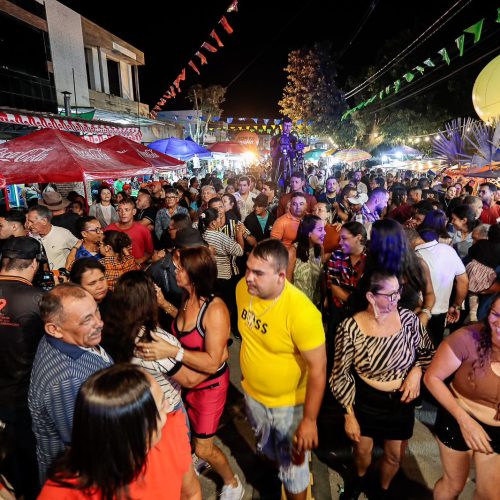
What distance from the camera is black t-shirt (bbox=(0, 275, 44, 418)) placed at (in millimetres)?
2504

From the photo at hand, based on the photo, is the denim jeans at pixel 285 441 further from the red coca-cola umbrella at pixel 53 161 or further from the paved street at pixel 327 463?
the red coca-cola umbrella at pixel 53 161

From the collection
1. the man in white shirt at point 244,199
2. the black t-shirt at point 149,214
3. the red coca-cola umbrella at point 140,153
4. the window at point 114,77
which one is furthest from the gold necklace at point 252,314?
the window at point 114,77

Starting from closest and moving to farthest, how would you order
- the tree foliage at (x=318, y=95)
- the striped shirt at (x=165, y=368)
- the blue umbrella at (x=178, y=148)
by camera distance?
1. the striped shirt at (x=165, y=368)
2. the blue umbrella at (x=178, y=148)
3. the tree foliage at (x=318, y=95)

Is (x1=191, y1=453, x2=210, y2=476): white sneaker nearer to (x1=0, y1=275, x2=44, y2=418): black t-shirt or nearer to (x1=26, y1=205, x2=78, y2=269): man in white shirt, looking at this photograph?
(x1=0, y1=275, x2=44, y2=418): black t-shirt

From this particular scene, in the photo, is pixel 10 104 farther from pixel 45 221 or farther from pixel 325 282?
pixel 325 282

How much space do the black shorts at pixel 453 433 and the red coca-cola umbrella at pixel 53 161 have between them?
5.19 m

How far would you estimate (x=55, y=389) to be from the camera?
1.83 meters

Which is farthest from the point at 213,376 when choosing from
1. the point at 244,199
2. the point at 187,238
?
the point at 244,199

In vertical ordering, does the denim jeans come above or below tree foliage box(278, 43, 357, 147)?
below

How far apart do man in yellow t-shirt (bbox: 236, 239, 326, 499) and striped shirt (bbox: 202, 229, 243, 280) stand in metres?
2.19

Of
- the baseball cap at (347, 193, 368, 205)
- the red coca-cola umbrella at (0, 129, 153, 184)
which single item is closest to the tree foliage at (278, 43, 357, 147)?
the baseball cap at (347, 193, 368, 205)

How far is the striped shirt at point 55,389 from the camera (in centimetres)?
184

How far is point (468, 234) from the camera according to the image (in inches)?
200

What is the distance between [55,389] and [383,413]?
2.11m
